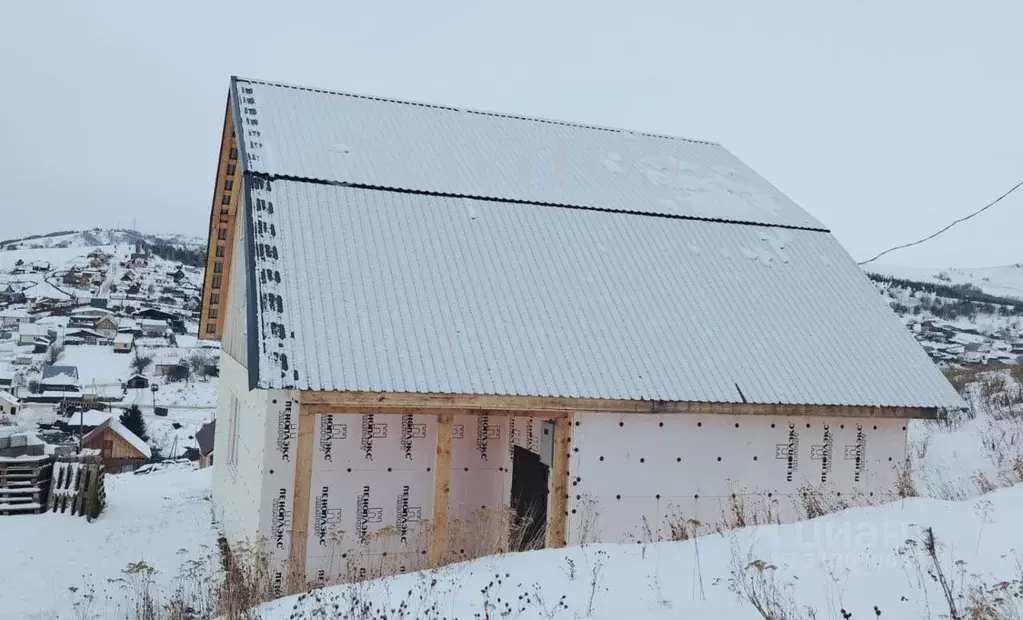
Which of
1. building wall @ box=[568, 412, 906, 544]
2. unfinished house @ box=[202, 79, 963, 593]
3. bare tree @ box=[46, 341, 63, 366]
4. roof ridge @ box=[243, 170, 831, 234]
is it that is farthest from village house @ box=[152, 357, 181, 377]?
building wall @ box=[568, 412, 906, 544]

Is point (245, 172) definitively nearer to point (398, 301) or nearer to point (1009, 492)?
point (398, 301)

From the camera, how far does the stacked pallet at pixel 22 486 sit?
50.7ft

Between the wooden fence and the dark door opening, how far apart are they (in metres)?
8.96

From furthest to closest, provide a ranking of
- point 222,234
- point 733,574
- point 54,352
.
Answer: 1. point 54,352
2. point 222,234
3. point 733,574

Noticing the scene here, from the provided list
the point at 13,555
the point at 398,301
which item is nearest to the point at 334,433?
the point at 398,301

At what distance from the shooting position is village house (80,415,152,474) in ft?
154

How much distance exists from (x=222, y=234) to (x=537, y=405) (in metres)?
9.11

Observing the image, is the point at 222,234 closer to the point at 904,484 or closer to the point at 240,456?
the point at 240,456

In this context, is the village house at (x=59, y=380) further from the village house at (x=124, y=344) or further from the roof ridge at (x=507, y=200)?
the roof ridge at (x=507, y=200)

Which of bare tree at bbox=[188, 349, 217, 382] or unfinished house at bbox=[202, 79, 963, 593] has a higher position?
bare tree at bbox=[188, 349, 217, 382]

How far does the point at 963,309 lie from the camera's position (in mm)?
87000

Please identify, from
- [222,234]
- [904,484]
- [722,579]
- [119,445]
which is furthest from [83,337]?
[722,579]

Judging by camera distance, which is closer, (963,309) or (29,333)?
(963,309)

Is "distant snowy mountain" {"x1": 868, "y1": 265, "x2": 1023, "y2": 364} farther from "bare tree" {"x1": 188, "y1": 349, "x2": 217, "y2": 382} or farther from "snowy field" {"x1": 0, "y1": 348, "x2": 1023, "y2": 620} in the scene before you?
"bare tree" {"x1": 188, "y1": 349, "x2": 217, "y2": 382}
